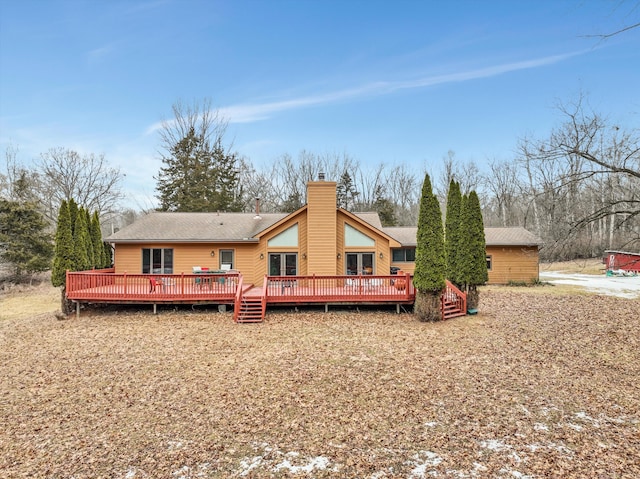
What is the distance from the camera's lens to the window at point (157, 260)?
16.2m

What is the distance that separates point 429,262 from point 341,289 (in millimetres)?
3485

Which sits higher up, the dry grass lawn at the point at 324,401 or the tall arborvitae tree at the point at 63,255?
the tall arborvitae tree at the point at 63,255

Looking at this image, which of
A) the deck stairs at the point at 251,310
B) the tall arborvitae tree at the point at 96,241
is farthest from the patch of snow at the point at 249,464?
the tall arborvitae tree at the point at 96,241

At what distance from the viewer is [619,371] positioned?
7133 millimetres

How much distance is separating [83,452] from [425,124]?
30.2 m

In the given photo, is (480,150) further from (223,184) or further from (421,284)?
(421,284)

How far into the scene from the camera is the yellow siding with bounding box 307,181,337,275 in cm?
1535

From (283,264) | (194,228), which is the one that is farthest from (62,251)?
(283,264)

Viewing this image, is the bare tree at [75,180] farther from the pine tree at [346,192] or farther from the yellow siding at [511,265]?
the yellow siding at [511,265]

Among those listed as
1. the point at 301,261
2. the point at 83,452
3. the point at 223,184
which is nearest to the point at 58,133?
the point at 223,184

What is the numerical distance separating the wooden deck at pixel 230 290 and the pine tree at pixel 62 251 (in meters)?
0.71

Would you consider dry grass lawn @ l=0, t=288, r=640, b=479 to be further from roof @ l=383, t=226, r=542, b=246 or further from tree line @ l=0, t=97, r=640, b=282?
roof @ l=383, t=226, r=542, b=246

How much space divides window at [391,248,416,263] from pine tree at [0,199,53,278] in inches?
824

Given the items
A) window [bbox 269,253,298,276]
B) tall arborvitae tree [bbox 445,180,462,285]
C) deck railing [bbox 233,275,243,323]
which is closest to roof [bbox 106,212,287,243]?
window [bbox 269,253,298,276]
